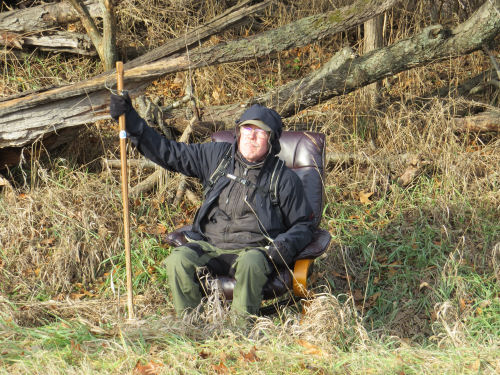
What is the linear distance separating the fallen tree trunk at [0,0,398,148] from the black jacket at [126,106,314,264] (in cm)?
121

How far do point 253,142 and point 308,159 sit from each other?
2.07 ft

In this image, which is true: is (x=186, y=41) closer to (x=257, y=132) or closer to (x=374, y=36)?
(x=257, y=132)

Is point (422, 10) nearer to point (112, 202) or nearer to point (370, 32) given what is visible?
point (370, 32)

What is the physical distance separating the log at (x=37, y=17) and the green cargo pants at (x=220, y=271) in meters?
4.32

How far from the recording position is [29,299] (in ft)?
17.9

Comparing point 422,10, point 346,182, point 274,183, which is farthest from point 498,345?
point 422,10

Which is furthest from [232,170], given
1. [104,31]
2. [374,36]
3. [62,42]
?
[62,42]

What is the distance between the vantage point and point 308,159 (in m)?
5.29

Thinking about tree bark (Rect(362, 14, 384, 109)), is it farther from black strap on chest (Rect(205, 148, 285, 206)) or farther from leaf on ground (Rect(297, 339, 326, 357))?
leaf on ground (Rect(297, 339, 326, 357))

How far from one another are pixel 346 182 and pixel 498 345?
278cm

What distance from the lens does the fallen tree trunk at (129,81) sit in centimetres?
602

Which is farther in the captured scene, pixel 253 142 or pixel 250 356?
pixel 253 142

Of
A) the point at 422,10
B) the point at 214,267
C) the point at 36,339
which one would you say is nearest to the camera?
the point at 36,339

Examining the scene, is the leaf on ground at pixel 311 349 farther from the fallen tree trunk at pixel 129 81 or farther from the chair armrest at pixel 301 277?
the fallen tree trunk at pixel 129 81
